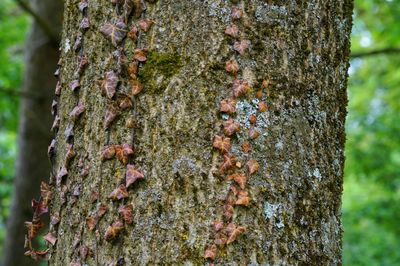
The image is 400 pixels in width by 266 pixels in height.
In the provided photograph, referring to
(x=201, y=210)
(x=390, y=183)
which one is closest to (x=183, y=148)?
(x=201, y=210)

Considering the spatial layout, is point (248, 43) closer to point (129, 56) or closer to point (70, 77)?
point (129, 56)

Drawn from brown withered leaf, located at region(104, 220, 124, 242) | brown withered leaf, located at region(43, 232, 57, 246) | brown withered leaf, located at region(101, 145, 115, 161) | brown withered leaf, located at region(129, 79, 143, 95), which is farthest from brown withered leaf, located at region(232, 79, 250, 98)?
brown withered leaf, located at region(43, 232, 57, 246)

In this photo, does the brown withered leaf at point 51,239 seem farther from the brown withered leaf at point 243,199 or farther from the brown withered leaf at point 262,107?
the brown withered leaf at point 262,107

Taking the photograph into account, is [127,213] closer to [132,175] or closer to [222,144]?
[132,175]

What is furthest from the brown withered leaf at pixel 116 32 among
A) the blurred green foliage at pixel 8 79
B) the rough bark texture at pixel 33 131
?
the blurred green foliage at pixel 8 79

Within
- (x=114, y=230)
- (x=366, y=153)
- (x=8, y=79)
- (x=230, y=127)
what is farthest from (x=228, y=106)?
(x=366, y=153)
